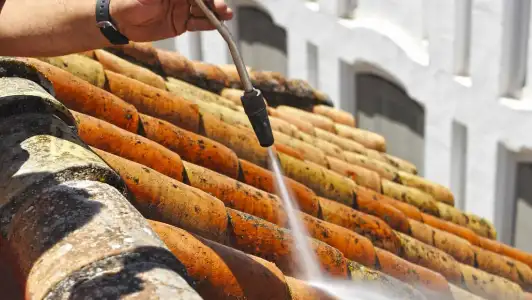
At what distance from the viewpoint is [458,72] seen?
937 cm

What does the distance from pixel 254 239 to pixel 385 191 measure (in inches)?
122

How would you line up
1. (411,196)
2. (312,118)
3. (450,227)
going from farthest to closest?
(312,118) → (411,196) → (450,227)

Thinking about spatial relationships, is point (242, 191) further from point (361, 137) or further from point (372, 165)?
point (361, 137)

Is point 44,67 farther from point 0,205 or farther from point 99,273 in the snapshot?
point 99,273

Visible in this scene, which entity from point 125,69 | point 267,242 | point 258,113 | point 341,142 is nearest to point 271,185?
point 267,242

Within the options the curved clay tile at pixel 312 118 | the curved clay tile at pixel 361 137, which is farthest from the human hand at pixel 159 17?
the curved clay tile at pixel 361 137

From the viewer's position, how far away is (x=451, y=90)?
9422mm

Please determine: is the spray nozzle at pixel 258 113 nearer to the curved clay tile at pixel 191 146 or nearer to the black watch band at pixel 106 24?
the black watch band at pixel 106 24

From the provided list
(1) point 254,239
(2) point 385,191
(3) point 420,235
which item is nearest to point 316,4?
(2) point 385,191

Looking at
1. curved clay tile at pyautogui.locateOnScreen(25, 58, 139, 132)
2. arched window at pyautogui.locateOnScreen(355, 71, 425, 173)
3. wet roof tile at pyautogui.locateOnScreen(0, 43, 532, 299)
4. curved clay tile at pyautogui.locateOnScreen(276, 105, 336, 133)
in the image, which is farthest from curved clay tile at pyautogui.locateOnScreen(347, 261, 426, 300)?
arched window at pyautogui.locateOnScreen(355, 71, 425, 173)

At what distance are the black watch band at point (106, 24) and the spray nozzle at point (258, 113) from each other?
0.48 m

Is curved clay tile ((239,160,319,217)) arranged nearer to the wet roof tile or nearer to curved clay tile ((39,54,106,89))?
the wet roof tile

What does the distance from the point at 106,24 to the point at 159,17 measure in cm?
19

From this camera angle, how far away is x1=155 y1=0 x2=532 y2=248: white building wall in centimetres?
865
